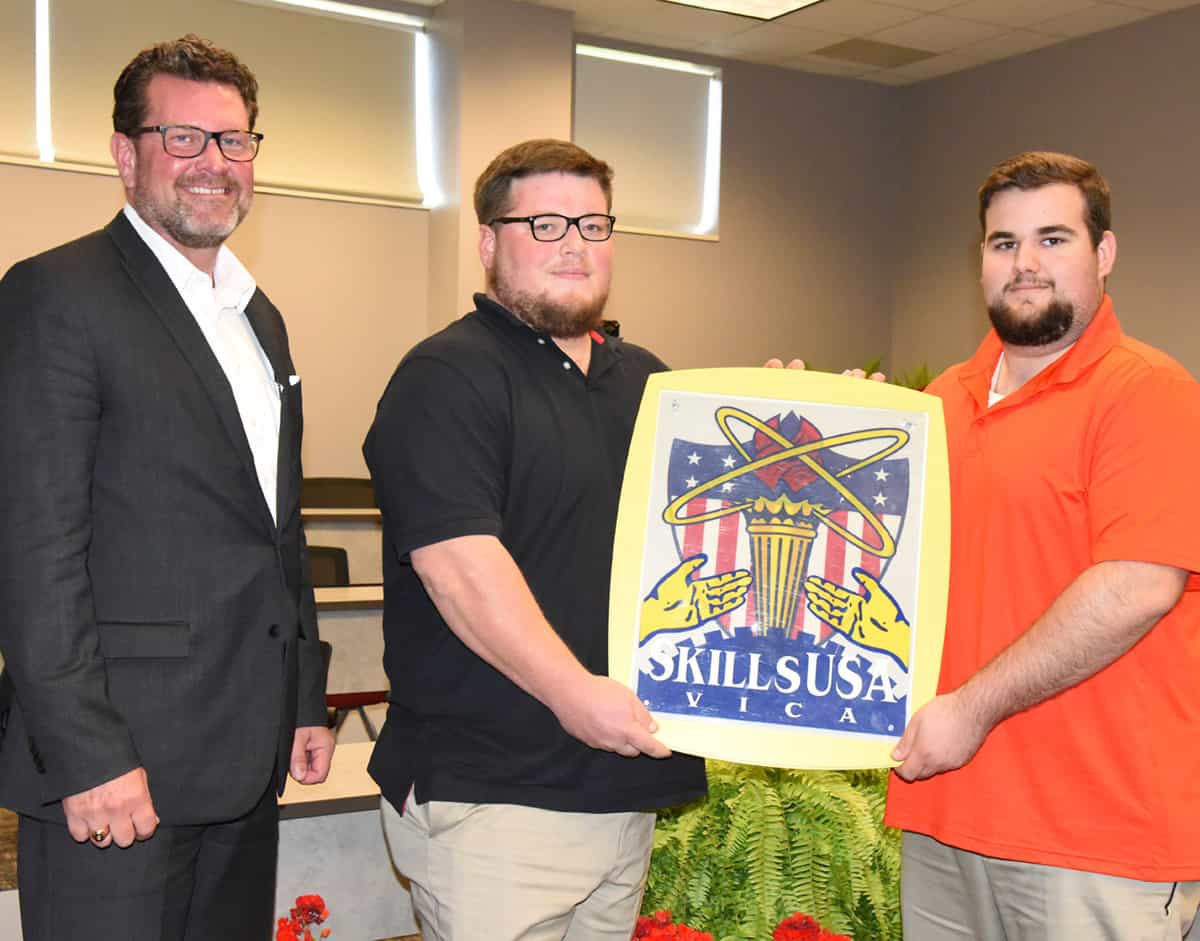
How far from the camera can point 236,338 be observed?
2092 mm

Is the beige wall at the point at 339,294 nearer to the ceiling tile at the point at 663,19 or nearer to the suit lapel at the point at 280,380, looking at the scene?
the ceiling tile at the point at 663,19

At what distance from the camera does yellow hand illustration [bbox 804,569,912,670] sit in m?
1.97

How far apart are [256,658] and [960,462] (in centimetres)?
125

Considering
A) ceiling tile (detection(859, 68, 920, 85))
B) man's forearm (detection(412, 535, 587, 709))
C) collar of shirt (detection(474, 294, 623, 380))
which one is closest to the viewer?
man's forearm (detection(412, 535, 587, 709))

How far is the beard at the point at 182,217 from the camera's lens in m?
1.99

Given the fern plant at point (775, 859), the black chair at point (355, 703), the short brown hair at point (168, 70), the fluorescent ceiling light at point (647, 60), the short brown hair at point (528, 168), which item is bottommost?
the black chair at point (355, 703)

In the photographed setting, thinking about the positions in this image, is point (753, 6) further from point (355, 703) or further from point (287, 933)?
point (287, 933)

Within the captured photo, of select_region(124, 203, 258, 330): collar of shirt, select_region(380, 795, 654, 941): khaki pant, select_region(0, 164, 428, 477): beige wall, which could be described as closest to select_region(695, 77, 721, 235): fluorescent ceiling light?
select_region(0, 164, 428, 477): beige wall

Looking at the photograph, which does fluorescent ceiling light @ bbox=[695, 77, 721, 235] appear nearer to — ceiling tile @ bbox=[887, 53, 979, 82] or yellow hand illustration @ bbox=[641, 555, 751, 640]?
ceiling tile @ bbox=[887, 53, 979, 82]

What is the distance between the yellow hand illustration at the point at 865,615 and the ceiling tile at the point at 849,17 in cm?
759

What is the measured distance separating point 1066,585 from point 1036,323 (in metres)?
0.45

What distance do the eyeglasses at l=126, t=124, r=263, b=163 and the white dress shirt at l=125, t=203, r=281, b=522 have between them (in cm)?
12

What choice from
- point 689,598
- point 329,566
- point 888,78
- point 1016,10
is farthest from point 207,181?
point 888,78

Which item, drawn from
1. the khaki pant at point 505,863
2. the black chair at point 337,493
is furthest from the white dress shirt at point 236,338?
the black chair at point 337,493
